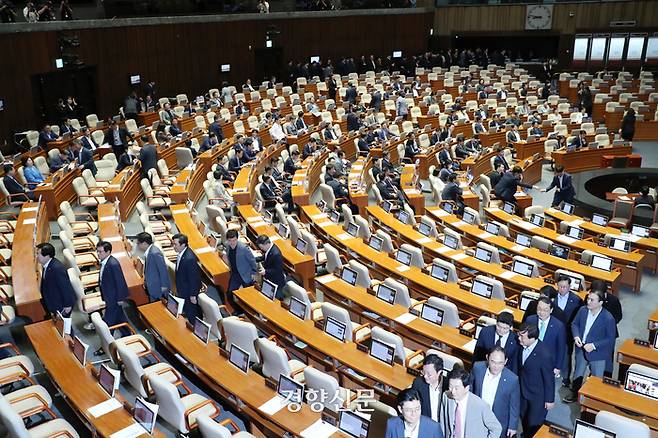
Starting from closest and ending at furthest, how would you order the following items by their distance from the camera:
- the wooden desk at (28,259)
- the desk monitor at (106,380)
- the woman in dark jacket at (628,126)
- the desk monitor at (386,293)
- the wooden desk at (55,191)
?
the desk monitor at (106,380) < the wooden desk at (28,259) < the desk monitor at (386,293) < the wooden desk at (55,191) < the woman in dark jacket at (628,126)

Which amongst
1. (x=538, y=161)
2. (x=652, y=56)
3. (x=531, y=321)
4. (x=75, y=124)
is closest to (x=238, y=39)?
(x=75, y=124)

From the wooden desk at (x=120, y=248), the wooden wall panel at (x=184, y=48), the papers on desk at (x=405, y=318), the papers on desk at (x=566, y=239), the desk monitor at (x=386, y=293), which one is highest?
the wooden wall panel at (x=184, y=48)

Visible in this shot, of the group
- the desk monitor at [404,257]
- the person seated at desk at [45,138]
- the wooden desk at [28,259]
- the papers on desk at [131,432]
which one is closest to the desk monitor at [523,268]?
the desk monitor at [404,257]

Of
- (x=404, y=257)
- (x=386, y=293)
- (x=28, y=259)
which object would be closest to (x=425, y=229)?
(x=404, y=257)

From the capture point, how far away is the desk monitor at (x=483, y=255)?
33.7 ft

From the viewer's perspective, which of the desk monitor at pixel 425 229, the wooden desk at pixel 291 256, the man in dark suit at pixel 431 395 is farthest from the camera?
the desk monitor at pixel 425 229

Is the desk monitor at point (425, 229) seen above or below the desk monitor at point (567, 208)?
above

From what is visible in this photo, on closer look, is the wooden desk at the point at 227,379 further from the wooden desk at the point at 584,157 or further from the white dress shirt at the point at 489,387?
the wooden desk at the point at 584,157

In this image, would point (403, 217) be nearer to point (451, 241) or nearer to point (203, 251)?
point (451, 241)

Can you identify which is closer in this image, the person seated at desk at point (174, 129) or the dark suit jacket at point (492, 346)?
the dark suit jacket at point (492, 346)

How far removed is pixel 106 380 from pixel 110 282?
1.84 metres

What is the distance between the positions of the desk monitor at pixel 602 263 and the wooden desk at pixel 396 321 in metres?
3.61

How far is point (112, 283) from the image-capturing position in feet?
25.7

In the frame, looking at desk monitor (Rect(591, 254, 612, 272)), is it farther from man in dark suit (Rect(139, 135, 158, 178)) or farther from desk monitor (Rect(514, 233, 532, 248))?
man in dark suit (Rect(139, 135, 158, 178))
